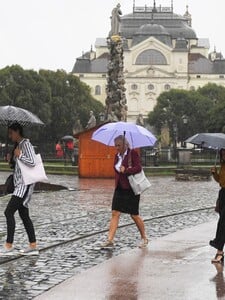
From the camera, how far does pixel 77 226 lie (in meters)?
13.3

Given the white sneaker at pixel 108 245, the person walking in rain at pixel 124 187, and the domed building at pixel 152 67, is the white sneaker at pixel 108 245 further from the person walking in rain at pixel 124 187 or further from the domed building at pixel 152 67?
the domed building at pixel 152 67

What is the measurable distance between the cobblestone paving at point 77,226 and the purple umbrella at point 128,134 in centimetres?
152

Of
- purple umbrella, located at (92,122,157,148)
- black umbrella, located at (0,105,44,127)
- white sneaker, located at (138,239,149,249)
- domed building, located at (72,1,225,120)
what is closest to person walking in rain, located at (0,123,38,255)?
white sneaker, located at (138,239,149,249)

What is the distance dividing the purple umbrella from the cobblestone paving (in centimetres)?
152

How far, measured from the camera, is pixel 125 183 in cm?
1086

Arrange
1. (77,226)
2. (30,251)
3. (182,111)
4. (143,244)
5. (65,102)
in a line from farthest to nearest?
(182,111) → (65,102) → (77,226) → (143,244) → (30,251)

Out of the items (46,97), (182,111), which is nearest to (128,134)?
(46,97)

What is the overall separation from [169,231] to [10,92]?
60.0m

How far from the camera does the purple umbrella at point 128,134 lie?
37.2 ft

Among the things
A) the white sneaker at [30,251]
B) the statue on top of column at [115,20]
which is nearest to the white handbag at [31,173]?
the white sneaker at [30,251]

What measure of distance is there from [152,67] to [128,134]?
415ft

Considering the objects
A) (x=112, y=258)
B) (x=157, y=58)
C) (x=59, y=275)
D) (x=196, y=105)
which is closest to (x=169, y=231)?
(x=112, y=258)

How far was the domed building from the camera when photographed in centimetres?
13650

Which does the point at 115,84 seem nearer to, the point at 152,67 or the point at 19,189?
the point at 19,189
